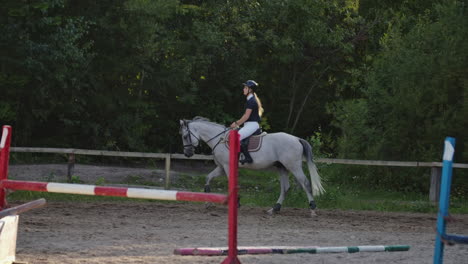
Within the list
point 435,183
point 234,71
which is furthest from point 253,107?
point 234,71

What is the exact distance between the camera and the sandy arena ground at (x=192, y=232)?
860 centimetres

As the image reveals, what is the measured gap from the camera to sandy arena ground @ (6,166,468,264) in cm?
860

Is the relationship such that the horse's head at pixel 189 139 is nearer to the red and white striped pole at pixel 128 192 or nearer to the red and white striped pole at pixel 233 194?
the red and white striped pole at pixel 128 192

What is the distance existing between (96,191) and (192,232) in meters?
3.81

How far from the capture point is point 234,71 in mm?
27391

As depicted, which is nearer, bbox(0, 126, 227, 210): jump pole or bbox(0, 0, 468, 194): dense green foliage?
bbox(0, 126, 227, 210): jump pole

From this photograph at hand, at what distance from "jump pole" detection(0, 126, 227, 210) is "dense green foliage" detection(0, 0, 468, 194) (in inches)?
456

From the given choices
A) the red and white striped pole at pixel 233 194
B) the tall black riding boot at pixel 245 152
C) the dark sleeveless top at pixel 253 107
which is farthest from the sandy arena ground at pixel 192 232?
the dark sleeveless top at pixel 253 107

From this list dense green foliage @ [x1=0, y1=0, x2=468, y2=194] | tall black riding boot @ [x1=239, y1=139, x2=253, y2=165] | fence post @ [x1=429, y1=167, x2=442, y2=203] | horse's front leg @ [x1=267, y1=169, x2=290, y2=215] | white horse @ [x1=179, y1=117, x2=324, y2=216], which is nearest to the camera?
horse's front leg @ [x1=267, y1=169, x2=290, y2=215]

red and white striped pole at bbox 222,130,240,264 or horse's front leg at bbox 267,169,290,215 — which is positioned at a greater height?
red and white striped pole at bbox 222,130,240,264

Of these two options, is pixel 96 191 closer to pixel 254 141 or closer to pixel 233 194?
pixel 233 194

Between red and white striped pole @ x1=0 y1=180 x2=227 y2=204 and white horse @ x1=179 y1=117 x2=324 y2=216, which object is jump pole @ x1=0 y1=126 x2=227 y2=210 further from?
white horse @ x1=179 y1=117 x2=324 y2=216

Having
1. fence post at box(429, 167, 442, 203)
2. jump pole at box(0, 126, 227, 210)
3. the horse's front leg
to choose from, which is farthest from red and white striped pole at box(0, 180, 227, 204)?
fence post at box(429, 167, 442, 203)

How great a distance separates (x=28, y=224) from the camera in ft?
35.5
